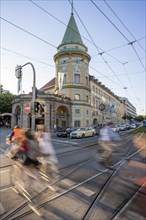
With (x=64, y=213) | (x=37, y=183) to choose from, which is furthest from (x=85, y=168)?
(x=64, y=213)

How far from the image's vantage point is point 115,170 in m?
7.09

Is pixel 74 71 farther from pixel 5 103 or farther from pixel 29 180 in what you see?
pixel 29 180

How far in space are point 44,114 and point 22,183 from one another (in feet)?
94.5

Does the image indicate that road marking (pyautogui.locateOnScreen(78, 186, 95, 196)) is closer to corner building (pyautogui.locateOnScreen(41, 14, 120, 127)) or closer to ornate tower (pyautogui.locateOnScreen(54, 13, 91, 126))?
corner building (pyautogui.locateOnScreen(41, 14, 120, 127))

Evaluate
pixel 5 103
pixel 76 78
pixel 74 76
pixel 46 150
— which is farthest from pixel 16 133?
pixel 5 103

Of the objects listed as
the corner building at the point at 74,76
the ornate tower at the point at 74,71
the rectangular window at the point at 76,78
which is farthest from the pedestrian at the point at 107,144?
the rectangular window at the point at 76,78

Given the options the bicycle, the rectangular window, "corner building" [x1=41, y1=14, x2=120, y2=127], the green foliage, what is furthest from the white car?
the green foliage

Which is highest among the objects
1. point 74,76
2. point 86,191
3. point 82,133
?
point 74,76

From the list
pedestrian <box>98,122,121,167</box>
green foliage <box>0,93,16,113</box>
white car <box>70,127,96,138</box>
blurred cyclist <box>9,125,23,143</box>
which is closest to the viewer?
blurred cyclist <box>9,125,23,143</box>

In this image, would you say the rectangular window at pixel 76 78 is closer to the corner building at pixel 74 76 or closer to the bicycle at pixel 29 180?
the corner building at pixel 74 76

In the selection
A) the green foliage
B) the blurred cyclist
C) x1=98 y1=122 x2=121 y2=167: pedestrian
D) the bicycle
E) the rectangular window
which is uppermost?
the rectangular window

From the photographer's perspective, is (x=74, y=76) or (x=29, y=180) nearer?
(x=29, y=180)

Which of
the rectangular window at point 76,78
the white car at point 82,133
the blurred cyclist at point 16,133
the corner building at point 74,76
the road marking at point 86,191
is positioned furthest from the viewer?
the rectangular window at point 76,78

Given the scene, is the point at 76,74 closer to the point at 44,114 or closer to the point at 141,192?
the point at 44,114
